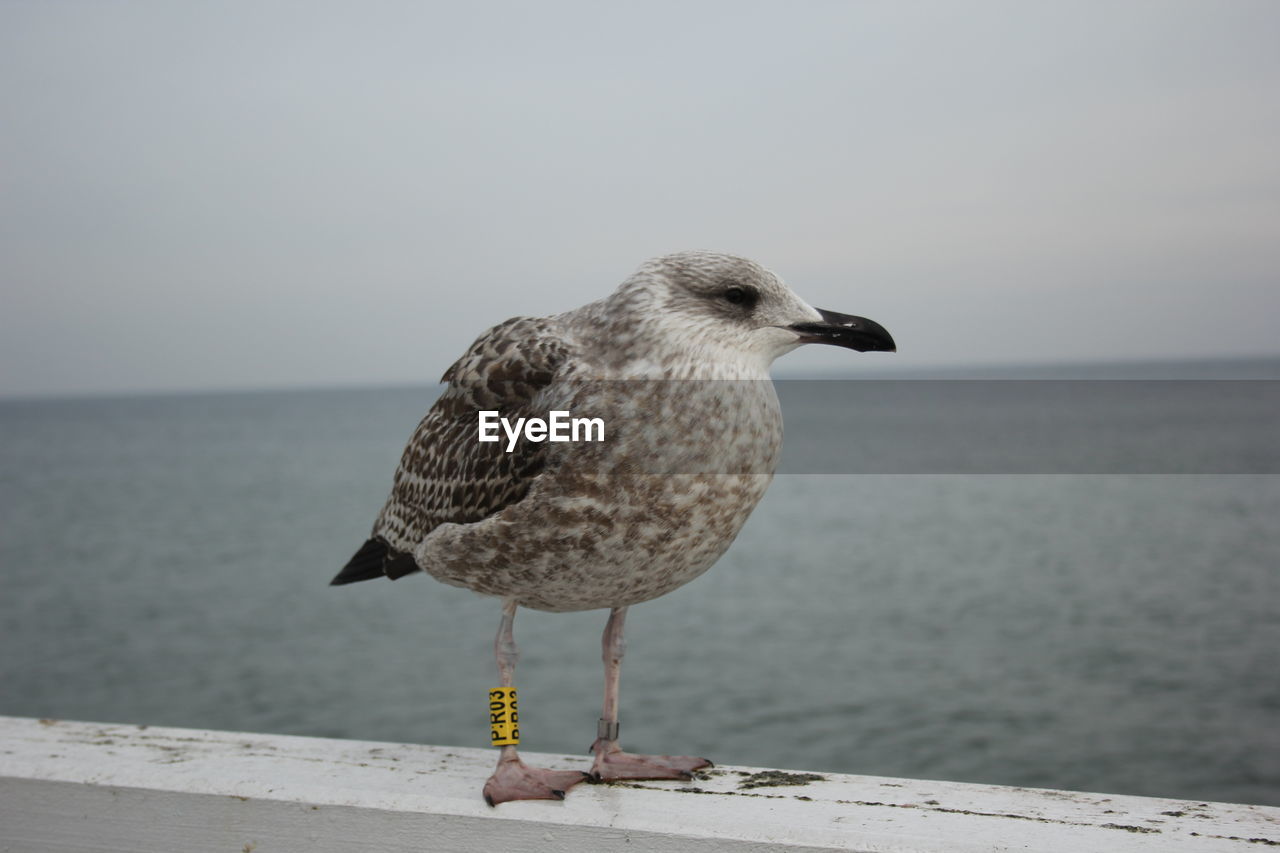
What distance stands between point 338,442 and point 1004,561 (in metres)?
57.8

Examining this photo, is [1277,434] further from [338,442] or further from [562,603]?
[338,442]

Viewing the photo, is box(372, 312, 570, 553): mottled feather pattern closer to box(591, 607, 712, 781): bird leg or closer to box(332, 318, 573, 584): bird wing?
box(332, 318, 573, 584): bird wing

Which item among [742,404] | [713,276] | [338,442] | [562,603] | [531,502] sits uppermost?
[713,276]

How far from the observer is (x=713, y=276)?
7.83 feet

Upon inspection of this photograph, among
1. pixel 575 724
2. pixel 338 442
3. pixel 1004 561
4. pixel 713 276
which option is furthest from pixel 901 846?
pixel 338 442

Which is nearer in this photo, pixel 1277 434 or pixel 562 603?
pixel 562 603

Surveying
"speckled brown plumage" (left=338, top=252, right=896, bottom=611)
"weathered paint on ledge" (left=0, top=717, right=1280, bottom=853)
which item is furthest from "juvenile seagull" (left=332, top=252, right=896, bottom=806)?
"weathered paint on ledge" (left=0, top=717, right=1280, bottom=853)

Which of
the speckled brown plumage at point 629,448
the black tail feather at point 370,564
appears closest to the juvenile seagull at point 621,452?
the speckled brown plumage at point 629,448

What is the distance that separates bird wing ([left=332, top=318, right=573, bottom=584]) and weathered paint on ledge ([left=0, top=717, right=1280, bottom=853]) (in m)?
0.56

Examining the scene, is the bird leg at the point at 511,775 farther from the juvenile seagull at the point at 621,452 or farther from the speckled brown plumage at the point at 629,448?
the speckled brown plumage at the point at 629,448

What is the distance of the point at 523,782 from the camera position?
7.98 feet

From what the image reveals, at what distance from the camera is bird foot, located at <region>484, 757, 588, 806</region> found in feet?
7.85

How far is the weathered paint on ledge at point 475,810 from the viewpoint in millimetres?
2211

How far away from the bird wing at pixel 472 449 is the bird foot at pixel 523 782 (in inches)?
23.3
